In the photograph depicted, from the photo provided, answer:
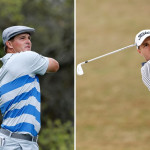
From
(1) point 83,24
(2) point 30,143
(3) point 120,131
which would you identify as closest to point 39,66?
(2) point 30,143

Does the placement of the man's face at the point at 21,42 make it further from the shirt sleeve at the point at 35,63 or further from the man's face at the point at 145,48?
the man's face at the point at 145,48

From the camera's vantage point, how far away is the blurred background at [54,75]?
32.1 feet

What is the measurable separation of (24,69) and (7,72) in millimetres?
100

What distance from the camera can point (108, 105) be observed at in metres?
10.9

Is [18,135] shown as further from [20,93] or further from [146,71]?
[146,71]

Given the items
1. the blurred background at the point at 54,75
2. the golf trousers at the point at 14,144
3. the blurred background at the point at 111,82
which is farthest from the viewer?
the blurred background at the point at 54,75

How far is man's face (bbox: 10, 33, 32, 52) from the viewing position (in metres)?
3.62

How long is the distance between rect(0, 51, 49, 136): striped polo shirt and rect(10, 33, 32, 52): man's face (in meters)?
0.13

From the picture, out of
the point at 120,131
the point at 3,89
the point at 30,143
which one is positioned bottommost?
the point at 120,131

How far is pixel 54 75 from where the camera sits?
10.1m

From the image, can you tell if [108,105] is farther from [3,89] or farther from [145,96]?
[3,89]

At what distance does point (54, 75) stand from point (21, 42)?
647 cm

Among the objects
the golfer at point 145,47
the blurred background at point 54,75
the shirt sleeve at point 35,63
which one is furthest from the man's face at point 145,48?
the blurred background at point 54,75

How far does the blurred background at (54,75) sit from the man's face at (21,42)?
18.7 ft
